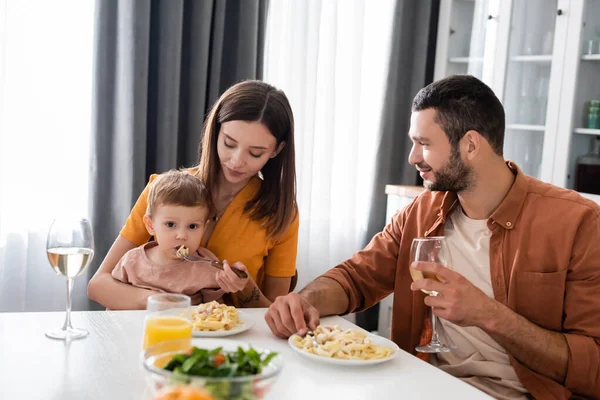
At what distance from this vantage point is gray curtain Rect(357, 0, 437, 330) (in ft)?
12.5

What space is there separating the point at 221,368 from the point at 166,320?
36 centimetres

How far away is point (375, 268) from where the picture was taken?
2.04 metres

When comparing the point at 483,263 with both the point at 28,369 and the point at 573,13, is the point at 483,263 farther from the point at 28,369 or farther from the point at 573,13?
Answer: the point at 573,13

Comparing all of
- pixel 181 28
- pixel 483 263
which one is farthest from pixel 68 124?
pixel 483 263

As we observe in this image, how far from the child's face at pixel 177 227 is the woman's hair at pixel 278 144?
0.20m

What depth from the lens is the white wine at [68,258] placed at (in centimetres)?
144

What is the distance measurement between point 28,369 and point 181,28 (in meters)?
2.09

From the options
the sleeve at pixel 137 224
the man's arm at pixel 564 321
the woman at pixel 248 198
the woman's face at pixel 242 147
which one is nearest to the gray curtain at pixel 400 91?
the woman at pixel 248 198

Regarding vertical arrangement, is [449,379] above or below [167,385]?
below

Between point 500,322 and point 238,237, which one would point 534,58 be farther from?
point 500,322

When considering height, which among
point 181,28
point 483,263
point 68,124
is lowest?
point 483,263

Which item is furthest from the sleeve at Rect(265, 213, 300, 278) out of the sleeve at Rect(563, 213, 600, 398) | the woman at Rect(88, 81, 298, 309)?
the sleeve at Rect(563, 213, 600, 398)

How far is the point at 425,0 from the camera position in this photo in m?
3.82

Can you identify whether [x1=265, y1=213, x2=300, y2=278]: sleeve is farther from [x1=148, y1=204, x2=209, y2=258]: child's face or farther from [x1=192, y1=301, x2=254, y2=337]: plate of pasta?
[x1=192, y1=301, x2=254, y2=337]: plate of pasta
